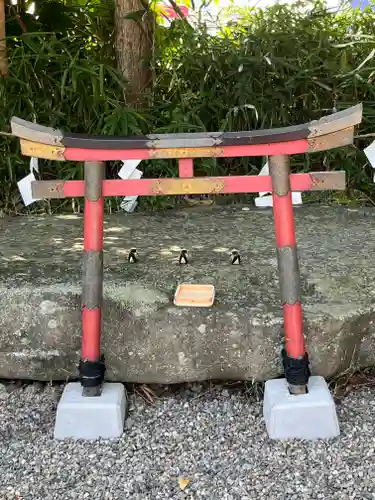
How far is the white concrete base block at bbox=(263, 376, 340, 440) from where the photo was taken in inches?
76.2

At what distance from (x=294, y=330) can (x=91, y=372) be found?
2.21 ft

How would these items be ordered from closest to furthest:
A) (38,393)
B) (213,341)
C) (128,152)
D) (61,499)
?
(61,499) < (128,152) < (213,341) < (38,393)

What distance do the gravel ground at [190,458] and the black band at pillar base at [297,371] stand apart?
0.19 meters

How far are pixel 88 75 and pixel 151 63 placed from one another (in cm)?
39

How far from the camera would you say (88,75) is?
3.50m

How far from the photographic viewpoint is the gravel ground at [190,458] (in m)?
1.78

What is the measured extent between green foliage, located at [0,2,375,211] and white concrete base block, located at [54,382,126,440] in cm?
172

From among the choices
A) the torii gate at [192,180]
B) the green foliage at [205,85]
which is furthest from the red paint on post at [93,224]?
the green foliage at [205,85]

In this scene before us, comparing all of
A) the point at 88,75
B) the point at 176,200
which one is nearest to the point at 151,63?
the point at 88,75

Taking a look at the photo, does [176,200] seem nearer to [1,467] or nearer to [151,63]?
[151,63]

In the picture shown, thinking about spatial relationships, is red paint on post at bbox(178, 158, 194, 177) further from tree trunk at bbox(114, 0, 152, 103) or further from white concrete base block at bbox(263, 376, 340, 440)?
tree trunk at bbox(114, 0, 152, 103)

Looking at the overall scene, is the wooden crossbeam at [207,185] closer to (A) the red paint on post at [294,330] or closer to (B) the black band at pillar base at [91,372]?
(A) the red paint on post at [294,330]

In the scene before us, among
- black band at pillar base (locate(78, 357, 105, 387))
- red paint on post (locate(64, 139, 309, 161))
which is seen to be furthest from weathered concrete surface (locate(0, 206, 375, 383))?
red paint on post (locate(64, 139, 309, 161))

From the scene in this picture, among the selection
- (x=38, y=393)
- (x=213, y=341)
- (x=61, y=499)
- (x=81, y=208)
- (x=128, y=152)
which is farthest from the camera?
(x=81, y=208)
